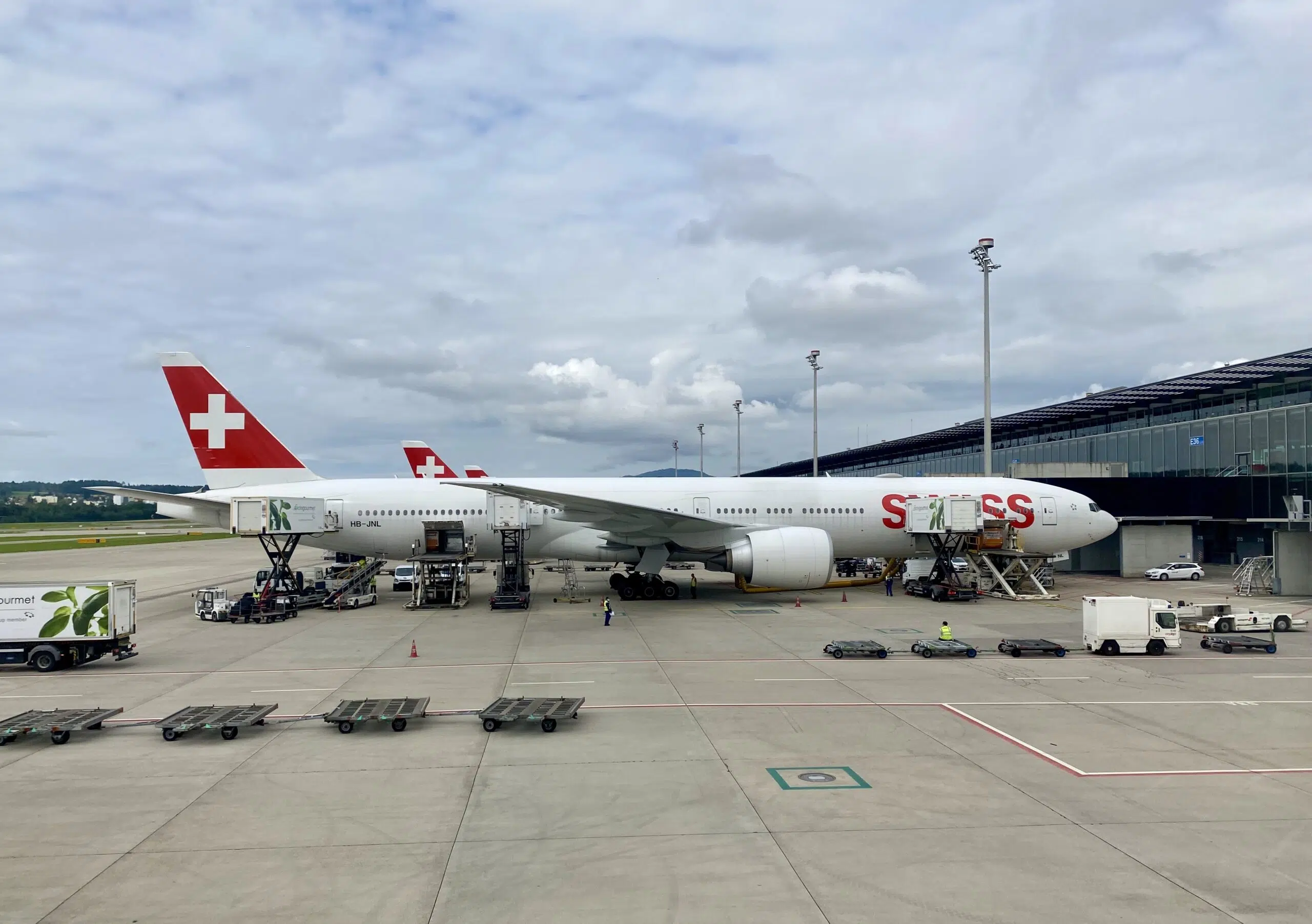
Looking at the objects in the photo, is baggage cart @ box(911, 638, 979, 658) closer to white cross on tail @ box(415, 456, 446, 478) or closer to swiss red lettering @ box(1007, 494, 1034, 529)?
swiss red lettering @ box(1007, 494, 1034, 529)

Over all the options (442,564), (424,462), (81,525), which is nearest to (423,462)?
(424,462)

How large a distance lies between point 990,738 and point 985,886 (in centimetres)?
481

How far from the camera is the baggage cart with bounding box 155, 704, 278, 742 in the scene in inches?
439

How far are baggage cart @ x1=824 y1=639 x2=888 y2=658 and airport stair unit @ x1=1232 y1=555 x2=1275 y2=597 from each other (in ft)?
65.9

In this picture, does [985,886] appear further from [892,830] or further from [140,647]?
[140,647]

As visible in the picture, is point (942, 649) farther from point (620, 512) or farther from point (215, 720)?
point (215, 720)

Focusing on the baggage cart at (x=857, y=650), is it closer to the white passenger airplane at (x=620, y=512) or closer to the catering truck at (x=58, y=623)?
the white passenger airplane at (x=620, y=512)

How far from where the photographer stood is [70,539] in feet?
269

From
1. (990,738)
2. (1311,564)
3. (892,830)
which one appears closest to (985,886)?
(892,830)

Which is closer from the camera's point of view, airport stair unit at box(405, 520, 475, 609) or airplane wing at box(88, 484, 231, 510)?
airplane wing at box(88, 484, 231, 510)

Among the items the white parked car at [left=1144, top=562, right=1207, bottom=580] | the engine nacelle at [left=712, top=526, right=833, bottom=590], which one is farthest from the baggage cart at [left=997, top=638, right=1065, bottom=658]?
the white parked car at [left=1144, top=562, right=1207, bottom=580]

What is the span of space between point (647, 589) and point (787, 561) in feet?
18.4

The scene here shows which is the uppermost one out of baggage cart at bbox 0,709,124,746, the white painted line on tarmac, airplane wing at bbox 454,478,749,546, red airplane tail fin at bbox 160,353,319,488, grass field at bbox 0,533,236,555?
red airplane tail fin at bbox 160,353,319,488

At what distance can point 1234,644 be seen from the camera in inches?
704
